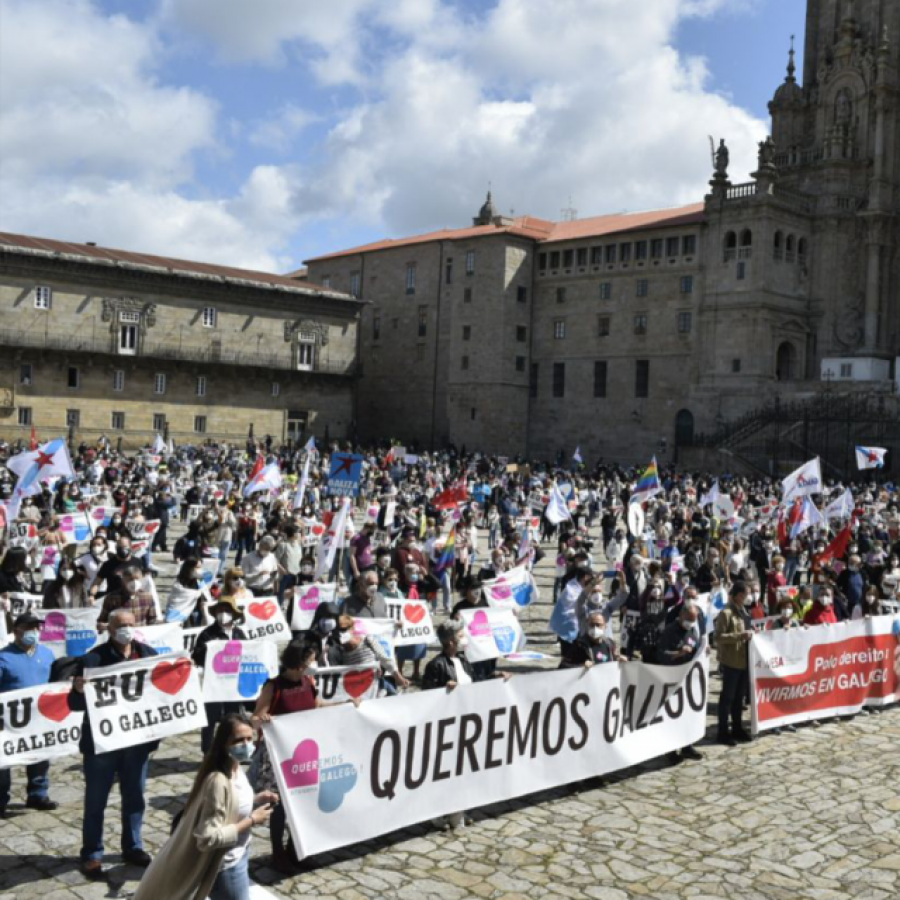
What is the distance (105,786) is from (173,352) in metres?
57.8

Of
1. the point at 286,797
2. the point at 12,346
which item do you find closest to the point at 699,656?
the point at 286,797

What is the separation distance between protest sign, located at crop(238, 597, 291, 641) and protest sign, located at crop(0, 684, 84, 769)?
12.8ft

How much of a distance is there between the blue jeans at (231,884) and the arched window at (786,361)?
58.8 metres

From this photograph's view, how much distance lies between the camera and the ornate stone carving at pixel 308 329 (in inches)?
2709

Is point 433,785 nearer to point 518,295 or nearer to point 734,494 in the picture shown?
point 734,494

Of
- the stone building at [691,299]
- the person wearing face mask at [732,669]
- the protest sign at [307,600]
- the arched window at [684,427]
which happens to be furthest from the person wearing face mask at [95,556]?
the arched window at [684,427]

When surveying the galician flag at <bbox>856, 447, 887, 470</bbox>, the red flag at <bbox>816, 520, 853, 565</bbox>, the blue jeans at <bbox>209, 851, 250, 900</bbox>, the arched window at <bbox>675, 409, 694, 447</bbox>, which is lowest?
the blue jeans at <bbox>209, 851, 250, 900</bbox>

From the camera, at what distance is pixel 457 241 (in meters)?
71.2

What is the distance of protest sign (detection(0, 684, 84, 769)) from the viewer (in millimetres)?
8398

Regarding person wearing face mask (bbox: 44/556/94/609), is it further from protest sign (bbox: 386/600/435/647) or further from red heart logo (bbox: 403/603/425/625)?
red heart logo (bbox: 403/603/425/625)

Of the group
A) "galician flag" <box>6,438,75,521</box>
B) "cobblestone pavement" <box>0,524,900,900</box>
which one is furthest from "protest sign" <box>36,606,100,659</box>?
"galician flag" <box>6,438,75,521</box>

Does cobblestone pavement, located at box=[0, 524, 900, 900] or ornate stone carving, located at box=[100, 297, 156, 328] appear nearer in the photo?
cobblestone pavement, located at box=[0, 524, 900, 900]

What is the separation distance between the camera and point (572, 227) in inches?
2842

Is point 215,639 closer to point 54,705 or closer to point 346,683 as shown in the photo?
point 346,683
